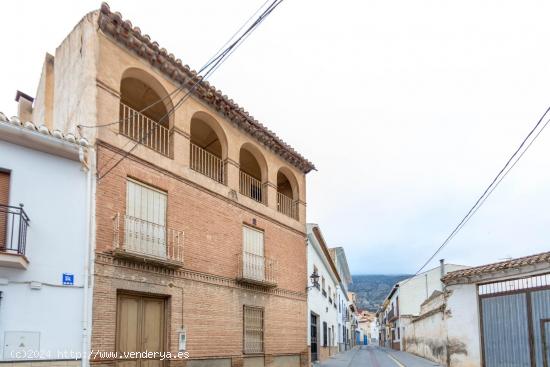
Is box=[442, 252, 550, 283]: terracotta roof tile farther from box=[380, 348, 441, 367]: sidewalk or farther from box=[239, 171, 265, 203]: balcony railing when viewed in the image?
box=[380, 348, 441, 367]: sidewalk

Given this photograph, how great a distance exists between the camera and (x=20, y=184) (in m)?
10.1

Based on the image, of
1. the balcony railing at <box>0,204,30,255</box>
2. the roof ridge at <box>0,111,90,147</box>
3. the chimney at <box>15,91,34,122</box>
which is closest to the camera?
the balcony railing at <box>0,204,30,255</box>

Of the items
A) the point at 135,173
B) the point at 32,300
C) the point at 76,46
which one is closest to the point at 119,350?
the point at 32,300

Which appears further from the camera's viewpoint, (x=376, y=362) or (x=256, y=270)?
(x=376, y=362)

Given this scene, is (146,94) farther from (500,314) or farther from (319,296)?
(319,296)

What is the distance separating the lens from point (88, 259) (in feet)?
35.3

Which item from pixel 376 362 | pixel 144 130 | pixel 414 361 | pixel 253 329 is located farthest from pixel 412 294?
pixel 144 130

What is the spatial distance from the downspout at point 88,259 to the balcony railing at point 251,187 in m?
6.86

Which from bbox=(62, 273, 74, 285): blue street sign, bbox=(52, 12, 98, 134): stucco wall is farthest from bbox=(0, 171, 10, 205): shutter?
bbox=(52, 12, 98, 134): stucco wall

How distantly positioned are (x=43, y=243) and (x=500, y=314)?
40.3 feet

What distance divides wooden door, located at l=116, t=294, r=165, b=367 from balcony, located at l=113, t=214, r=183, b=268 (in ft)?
3.18

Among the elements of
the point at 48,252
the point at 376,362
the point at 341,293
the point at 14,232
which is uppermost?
the point at 14,232

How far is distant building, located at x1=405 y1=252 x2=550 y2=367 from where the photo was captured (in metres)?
13.9

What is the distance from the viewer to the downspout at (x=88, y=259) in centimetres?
1039
